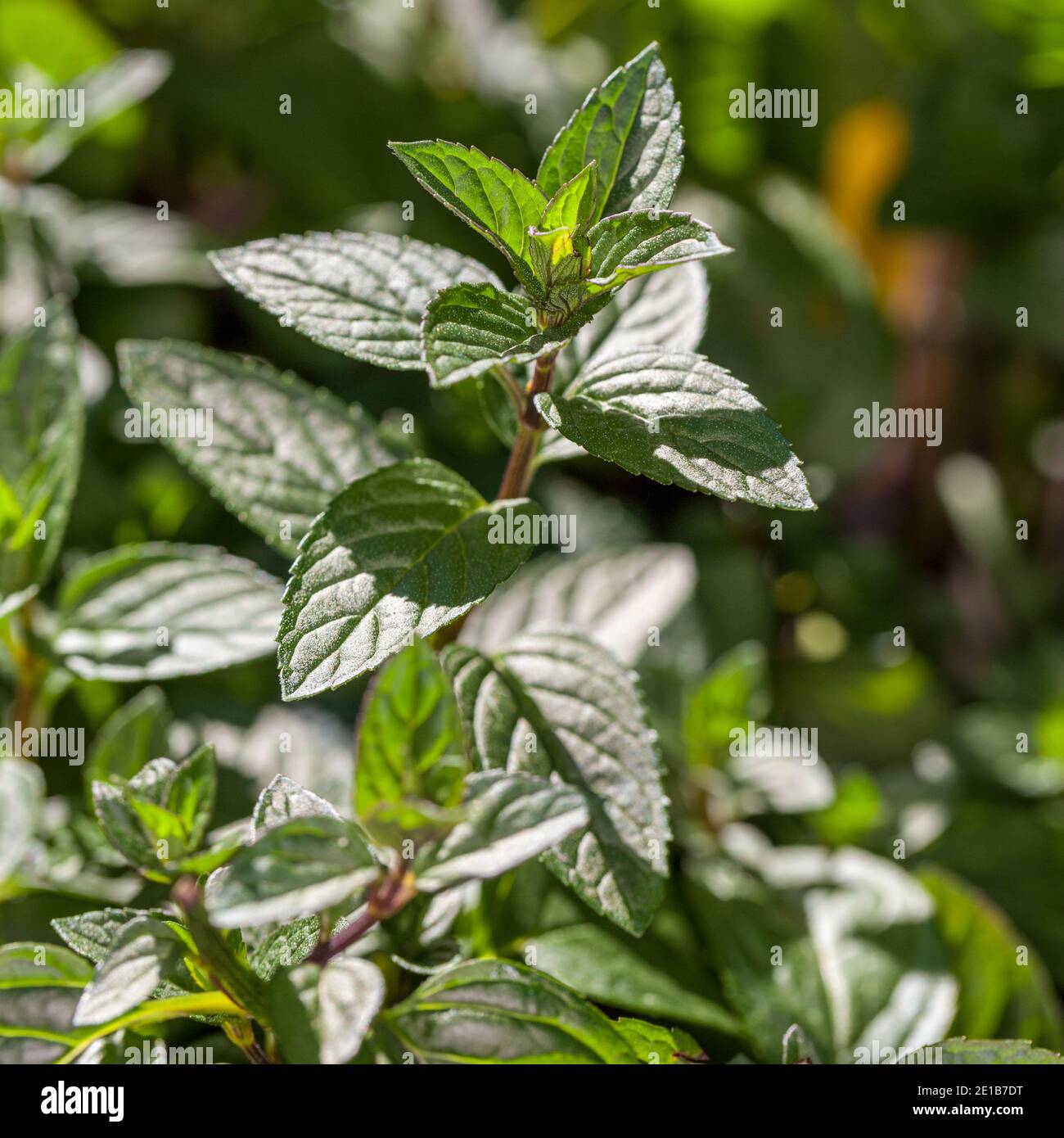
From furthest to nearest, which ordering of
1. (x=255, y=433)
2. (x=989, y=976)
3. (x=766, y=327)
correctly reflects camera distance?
(x=766, y=327)
(x=989, y=976)
(x=255, y=433)

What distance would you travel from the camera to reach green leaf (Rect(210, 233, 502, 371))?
0.75 metres

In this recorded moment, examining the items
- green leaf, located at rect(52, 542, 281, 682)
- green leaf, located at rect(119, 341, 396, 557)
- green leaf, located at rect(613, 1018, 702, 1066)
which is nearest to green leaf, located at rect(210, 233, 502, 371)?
green leaf, located at rect(119, 341, 396, 557)

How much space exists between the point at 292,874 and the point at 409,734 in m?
0.13

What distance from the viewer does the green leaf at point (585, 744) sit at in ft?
2.47

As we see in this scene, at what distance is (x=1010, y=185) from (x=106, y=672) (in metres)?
1.71

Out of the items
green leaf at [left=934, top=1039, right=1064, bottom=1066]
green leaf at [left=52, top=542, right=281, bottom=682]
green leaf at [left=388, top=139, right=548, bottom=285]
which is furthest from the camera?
green leaf at [left=52, top=542, right=281, bottom=682]

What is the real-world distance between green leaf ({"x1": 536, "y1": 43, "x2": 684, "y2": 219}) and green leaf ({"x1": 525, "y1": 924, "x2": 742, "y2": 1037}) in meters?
0.61

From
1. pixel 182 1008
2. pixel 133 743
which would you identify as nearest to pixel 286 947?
pixel 182 1008

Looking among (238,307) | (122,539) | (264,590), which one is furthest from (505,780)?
(238,307)

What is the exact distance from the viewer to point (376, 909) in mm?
707

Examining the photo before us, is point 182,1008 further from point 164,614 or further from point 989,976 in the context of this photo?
point 989,976

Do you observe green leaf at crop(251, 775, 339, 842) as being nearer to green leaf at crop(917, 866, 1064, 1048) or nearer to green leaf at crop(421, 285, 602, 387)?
A: green leaf at crop(421, 285, 602, 387)

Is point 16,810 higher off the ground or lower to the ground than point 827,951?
higher

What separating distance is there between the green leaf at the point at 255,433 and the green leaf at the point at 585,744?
7.1 inches
